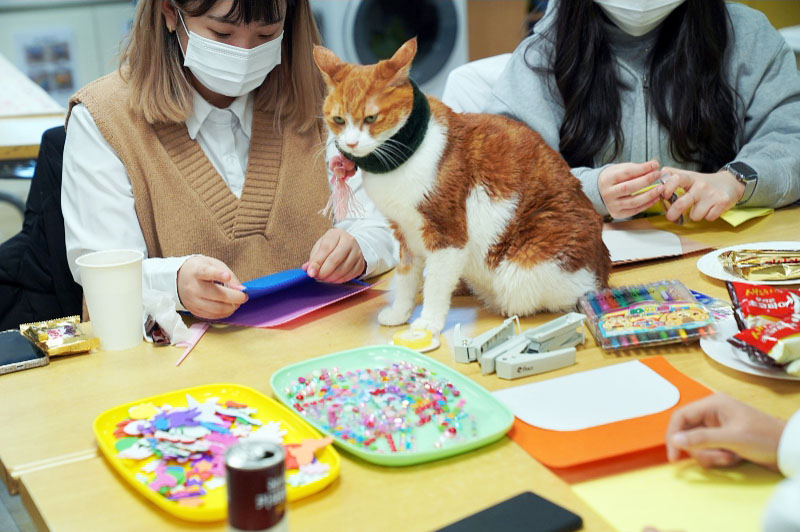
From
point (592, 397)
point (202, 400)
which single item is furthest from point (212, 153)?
point (592, 397)

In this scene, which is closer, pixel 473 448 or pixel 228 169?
pixel 473 448

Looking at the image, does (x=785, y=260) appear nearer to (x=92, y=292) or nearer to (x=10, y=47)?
(x=92, y=292)

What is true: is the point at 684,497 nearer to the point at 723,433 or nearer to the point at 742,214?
the point at 723,433

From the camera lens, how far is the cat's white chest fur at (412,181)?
1.03m

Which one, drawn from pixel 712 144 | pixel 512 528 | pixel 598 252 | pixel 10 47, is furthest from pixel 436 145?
pixel 10 47

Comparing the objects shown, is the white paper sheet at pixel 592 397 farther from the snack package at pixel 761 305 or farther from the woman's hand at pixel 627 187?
the woman's hand at pixel 627 187

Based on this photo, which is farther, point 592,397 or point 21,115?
point 21,115

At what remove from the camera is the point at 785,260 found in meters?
1.22

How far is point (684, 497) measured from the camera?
→ 2.29ft

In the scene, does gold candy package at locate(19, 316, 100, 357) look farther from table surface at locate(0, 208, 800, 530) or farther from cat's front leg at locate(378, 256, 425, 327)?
cat's front leg at locate(378, 256, 425, 327)

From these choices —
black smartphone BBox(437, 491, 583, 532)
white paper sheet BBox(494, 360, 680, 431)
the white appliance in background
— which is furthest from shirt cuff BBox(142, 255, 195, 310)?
the white appliance in background

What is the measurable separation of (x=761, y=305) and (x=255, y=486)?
731mm

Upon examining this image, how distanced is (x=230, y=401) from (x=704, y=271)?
781 mm

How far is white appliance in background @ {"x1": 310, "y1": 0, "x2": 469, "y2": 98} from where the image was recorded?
11.9ft
